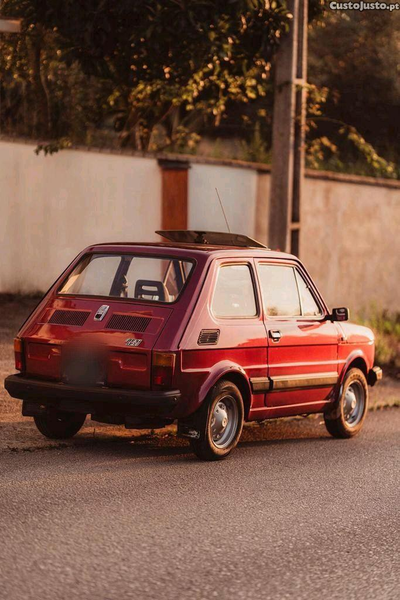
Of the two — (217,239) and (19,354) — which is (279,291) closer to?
(217,239)

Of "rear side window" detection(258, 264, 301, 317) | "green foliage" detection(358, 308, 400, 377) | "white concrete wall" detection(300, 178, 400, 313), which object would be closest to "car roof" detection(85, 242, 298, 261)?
"rear side window" detection(258, 264, 301, 317)

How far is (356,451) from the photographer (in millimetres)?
10086

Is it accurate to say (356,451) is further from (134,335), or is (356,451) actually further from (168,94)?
(168,94)

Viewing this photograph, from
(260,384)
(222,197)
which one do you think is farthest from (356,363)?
(222,197)

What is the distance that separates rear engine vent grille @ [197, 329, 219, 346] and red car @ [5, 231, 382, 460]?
0.01 meters

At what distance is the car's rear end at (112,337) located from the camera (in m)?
8.39

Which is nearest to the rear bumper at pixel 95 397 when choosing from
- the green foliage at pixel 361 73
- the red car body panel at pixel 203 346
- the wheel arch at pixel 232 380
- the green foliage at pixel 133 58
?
the red car body panel at pixel 203 346

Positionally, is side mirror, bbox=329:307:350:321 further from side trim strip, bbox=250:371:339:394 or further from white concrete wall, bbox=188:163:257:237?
white concrete wall, bbox=188:163:257:237

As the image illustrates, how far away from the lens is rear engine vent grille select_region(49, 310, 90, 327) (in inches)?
348

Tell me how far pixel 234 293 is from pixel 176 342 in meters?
1.03

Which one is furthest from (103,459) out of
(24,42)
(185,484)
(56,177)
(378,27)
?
(378,27)

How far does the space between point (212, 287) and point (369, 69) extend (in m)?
22.2

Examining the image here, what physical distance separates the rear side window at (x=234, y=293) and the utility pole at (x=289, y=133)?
16.7ft

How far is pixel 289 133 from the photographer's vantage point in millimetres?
14539
